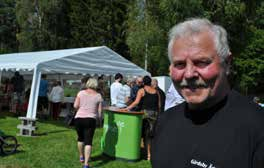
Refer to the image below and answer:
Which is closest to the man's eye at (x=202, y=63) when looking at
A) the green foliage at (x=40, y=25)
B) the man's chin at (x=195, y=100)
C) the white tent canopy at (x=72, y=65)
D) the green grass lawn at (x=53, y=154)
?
the man's chin at (x=195, y=100)

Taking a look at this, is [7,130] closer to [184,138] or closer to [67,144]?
[67,144]

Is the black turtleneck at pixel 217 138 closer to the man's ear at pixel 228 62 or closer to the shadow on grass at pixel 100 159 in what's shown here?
the man's ear at pixel 228 62

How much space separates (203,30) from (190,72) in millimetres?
179

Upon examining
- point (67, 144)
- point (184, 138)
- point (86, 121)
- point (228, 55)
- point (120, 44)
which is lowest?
point (67, 144)

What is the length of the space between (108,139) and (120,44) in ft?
105

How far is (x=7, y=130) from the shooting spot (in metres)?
11.6

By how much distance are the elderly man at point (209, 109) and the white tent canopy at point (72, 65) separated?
381 inches

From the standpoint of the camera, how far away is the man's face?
1.56m

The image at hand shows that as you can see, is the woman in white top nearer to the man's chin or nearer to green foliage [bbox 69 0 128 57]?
the man's chin

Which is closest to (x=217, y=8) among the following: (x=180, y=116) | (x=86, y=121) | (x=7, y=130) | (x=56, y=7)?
(x=7, y=130)

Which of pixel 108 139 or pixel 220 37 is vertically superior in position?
pixel 220 37

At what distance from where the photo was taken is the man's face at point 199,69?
1558 mm

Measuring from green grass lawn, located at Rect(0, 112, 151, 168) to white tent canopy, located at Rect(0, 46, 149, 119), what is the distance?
1.03 m

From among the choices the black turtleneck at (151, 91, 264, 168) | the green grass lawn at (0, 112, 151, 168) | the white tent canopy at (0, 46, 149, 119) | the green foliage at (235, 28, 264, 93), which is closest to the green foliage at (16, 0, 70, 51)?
the green foliage at (235, 28, 264, 93)
